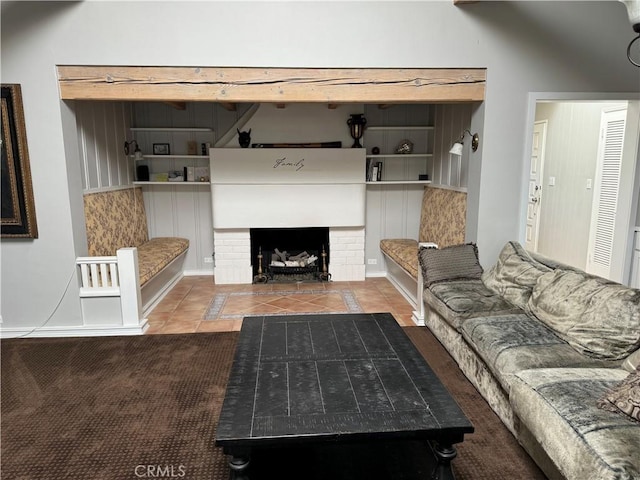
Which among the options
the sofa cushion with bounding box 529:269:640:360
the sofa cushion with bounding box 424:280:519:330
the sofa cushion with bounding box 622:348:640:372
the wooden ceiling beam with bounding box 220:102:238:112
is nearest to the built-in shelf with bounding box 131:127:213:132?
the wooden ceiling beam with bounding box 220:102:238:112

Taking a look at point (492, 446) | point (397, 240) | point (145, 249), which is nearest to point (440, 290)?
point (492, 446)

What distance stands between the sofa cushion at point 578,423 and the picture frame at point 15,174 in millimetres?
3719

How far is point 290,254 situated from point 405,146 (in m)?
2.07

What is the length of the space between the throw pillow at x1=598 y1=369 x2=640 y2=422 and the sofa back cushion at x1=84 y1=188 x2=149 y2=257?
12.9 feet

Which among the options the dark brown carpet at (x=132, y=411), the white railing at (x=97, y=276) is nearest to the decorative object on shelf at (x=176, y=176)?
the white railing at (x=97, y=276)

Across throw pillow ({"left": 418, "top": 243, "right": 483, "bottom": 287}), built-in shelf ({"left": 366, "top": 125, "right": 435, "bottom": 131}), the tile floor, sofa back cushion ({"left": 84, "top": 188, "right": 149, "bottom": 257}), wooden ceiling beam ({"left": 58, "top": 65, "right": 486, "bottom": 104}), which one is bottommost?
the tile floor

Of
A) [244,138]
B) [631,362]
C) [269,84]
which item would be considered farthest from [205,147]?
[631,362]

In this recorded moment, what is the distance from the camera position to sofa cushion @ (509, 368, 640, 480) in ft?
4.85

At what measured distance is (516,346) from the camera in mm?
2371

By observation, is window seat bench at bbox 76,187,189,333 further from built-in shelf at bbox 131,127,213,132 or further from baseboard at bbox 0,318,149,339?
built-in shelf at bbox 131,127,213,132

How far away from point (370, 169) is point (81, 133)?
325cm

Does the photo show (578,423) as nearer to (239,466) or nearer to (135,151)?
(239,466)

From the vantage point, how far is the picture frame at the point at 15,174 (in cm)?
325

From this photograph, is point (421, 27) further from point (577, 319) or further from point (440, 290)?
point (577, 319)
